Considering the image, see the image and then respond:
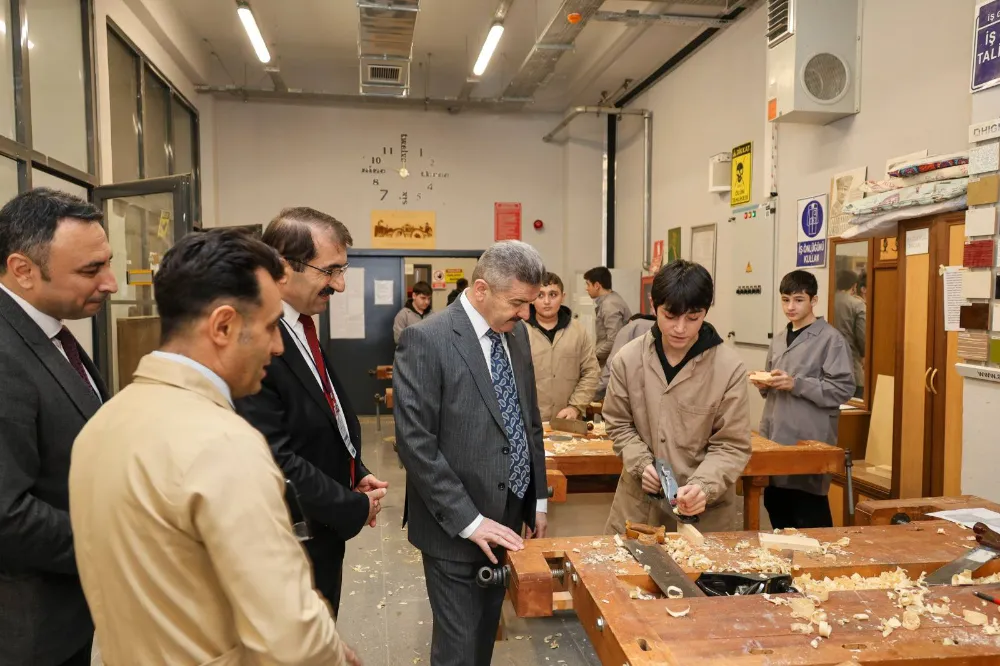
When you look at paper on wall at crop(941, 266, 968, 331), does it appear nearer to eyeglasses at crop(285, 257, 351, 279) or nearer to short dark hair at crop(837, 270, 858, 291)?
short dark hair at crop(837, 270, 858, 291)

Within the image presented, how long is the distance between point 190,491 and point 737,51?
5.62 metres

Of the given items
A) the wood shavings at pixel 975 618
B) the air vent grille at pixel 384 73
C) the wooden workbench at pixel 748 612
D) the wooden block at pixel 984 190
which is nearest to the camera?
the wooden workbench at pixel 748 612

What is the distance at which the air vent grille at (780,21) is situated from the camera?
398 cm

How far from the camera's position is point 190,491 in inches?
32.3

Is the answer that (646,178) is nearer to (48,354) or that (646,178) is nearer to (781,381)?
(781,381)

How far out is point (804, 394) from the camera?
329 cm

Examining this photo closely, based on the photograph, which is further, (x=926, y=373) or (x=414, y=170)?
(x=414, y=170)

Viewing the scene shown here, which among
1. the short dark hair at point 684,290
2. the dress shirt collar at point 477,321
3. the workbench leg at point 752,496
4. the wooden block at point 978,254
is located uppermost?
the wooden block at point 978,254

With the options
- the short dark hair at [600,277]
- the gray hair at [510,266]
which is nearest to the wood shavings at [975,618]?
the gray hair at [510,266]

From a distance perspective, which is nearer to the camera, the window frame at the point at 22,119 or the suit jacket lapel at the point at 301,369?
the suit jacket lapel at the point at 301,369

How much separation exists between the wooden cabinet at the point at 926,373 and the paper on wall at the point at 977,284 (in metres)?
0.38

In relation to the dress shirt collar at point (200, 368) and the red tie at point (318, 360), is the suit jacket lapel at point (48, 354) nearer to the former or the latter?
the red tie at point (318, 360)

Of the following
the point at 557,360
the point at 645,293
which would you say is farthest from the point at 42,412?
the point at 645,293

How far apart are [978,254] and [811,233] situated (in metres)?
1.73
